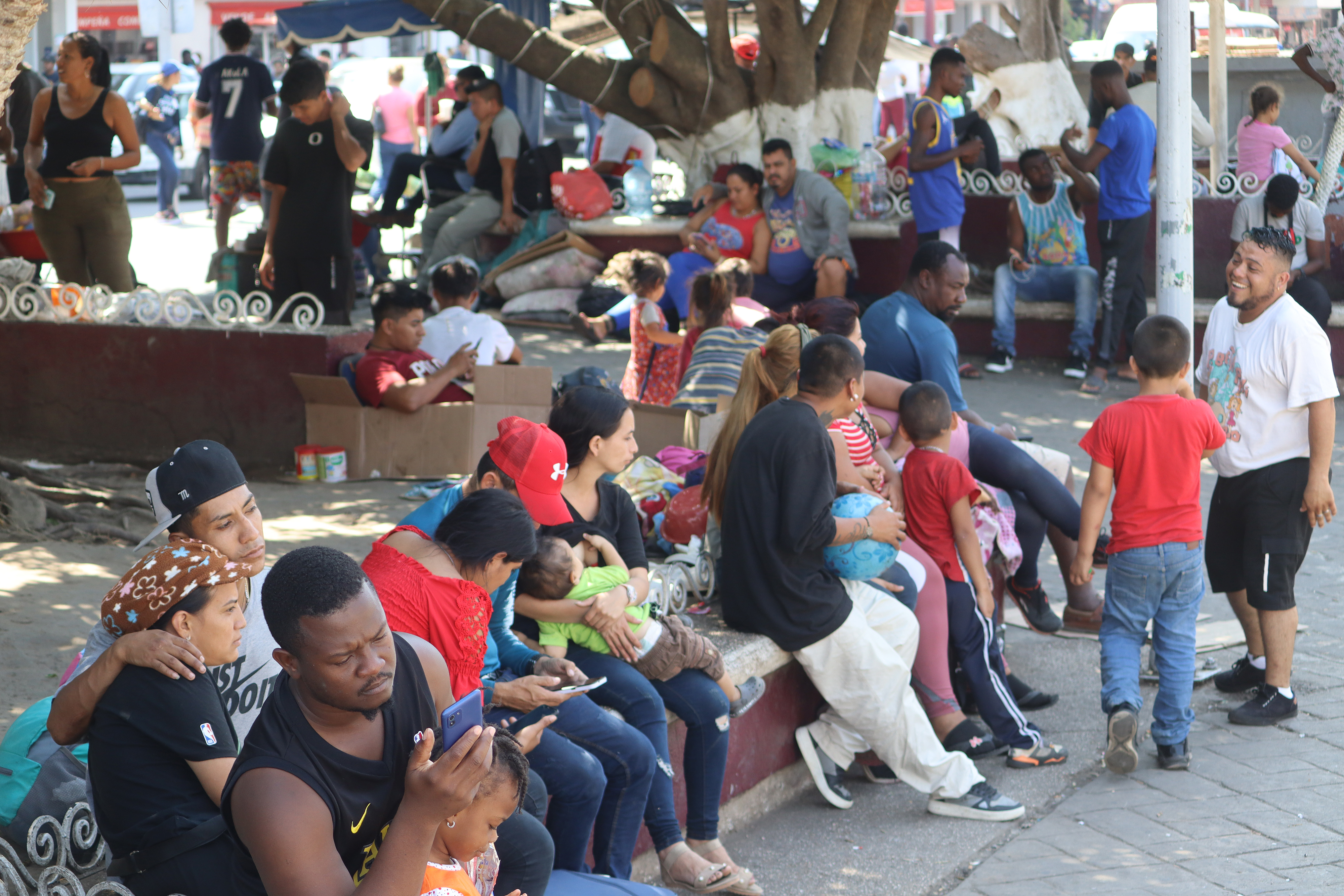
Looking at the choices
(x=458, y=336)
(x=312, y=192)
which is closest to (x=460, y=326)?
(x=458, y=336)

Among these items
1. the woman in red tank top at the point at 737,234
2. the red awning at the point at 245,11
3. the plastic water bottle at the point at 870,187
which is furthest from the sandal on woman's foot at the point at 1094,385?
the red awning at the point at 245,11

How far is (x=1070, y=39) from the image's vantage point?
3966 cm

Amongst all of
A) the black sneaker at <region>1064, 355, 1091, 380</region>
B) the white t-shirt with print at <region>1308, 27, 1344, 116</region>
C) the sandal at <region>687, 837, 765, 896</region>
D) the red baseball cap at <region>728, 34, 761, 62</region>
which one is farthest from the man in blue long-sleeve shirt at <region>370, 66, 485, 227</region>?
the sandal at <region>687, 837, 765, 896</region>

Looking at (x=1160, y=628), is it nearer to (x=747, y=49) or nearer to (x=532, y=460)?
(x=532, y=460)

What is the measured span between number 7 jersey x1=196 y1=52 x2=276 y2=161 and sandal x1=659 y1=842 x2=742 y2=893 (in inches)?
376

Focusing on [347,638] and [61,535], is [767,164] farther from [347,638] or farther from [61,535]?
[347,638]

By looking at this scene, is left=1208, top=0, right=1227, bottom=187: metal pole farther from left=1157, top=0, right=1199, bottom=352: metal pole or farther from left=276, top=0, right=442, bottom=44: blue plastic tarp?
left=276, top=0, right=442, bottom=44: blue plastic tarp

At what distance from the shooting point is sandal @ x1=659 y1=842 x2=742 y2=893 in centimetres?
379

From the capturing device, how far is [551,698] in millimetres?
3396

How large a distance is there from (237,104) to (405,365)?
18.5ft

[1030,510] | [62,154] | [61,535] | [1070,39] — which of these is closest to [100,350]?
[62,154]

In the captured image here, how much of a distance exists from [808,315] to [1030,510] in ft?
4.02

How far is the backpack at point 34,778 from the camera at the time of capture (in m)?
2.98

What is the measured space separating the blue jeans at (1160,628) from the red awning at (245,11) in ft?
101
